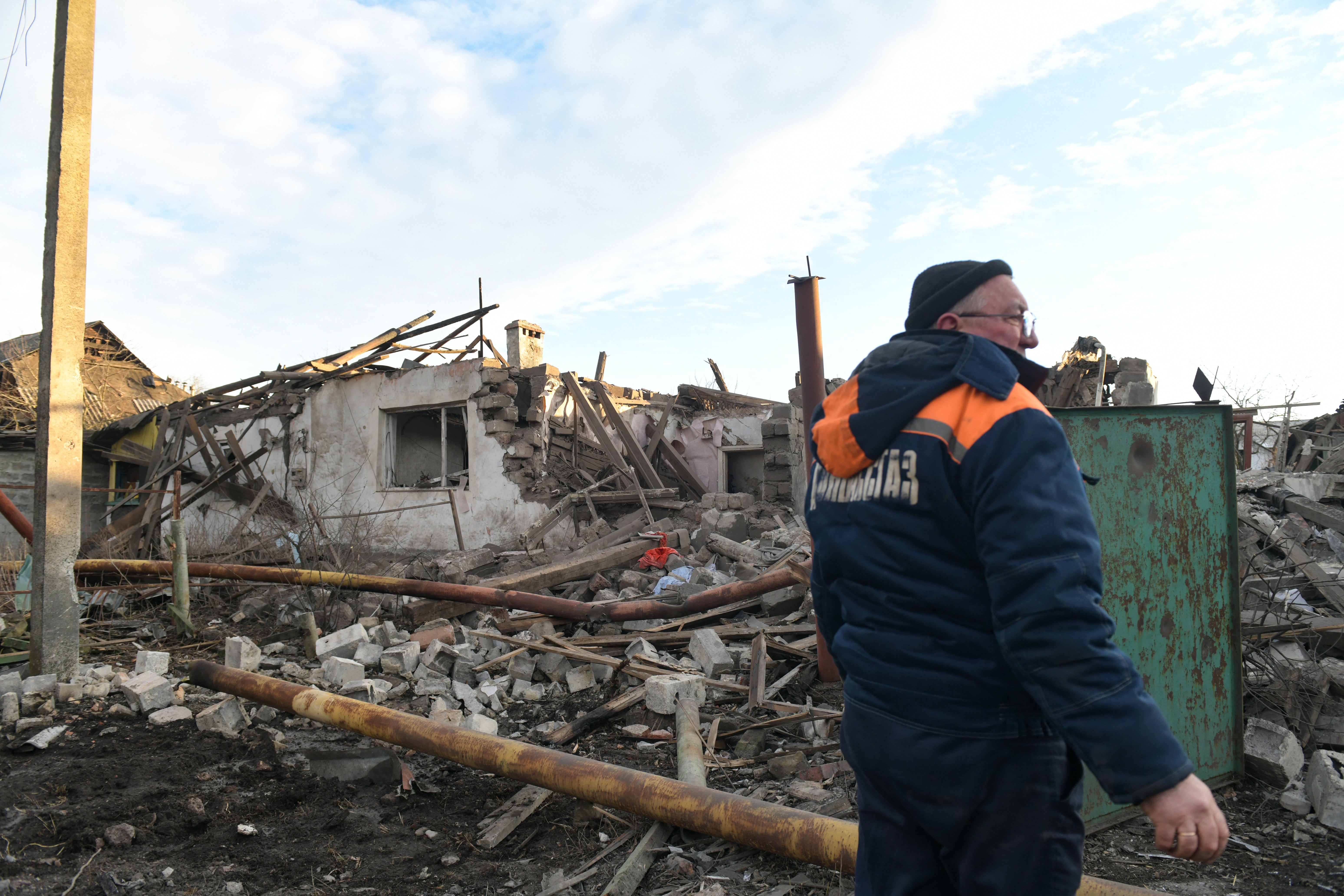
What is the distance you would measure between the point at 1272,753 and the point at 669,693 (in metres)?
2.83

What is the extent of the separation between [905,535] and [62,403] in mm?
Result: 6126

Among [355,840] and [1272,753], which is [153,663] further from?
[1272,753]

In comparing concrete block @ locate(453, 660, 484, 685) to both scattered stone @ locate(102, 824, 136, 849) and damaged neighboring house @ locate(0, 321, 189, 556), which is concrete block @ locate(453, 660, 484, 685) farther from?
damaged neighboring house @ locate(0, 321, 189, 556)

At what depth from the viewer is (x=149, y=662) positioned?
5.39 meters

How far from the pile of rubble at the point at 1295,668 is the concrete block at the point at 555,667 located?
390 cm

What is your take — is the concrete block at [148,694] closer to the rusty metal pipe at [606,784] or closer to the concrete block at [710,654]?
the rusty metal pipe at [606,784]

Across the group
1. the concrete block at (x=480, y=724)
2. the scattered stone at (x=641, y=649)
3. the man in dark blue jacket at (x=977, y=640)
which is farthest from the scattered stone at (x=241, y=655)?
the man in dark blue jacket at (x=977, y=640)

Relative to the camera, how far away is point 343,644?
5.76 metres

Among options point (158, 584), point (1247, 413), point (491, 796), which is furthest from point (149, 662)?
point (1247, 413)

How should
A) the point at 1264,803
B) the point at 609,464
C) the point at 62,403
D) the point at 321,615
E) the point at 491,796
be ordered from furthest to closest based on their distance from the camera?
1. the point at 609,464
2. the point at 321,615
3. the point at 62,403
4. the point at 491,796
5. the point at 1264,803

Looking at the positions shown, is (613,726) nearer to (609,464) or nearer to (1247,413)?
(609,464)

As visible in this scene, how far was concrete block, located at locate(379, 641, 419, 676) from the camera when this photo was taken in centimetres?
546

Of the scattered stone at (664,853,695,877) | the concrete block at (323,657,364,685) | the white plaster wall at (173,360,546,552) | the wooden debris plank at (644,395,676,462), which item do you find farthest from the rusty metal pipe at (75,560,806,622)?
the wooden debris plank at (644,395,676,462)

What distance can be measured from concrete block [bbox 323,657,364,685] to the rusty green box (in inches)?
168
